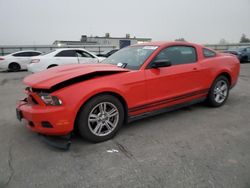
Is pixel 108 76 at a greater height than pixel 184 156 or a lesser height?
greater

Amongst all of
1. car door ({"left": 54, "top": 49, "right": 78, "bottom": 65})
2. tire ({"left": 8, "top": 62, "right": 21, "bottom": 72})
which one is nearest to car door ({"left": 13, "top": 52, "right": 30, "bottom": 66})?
tire ({"left": 8, "top": 62, "right": 21, "bottom": 72})

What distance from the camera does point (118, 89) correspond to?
2.97 m

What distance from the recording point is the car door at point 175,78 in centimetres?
337

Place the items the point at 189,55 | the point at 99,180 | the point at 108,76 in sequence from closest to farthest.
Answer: the point at 99,180
the point at 108,76
the point at 189,55

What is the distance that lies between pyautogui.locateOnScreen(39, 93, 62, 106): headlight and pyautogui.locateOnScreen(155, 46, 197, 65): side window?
5.94ft

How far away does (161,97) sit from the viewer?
3498 mm

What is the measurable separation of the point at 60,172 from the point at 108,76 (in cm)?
143

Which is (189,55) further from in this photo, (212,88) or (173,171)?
(173,171)

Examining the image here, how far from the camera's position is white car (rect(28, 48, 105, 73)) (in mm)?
8422

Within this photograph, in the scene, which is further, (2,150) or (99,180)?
(2,150)

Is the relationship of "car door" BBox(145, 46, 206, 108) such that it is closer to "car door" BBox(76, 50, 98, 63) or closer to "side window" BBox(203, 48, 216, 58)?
"side window" BBox(203, 48, 216, 58)

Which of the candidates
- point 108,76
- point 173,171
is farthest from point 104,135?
point 173,171

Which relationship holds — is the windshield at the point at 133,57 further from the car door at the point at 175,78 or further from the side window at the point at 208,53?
the side window at the point at 208,53

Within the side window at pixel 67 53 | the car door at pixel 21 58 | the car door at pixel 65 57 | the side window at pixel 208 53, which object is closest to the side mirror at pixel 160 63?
the side window at pixel 208 53
